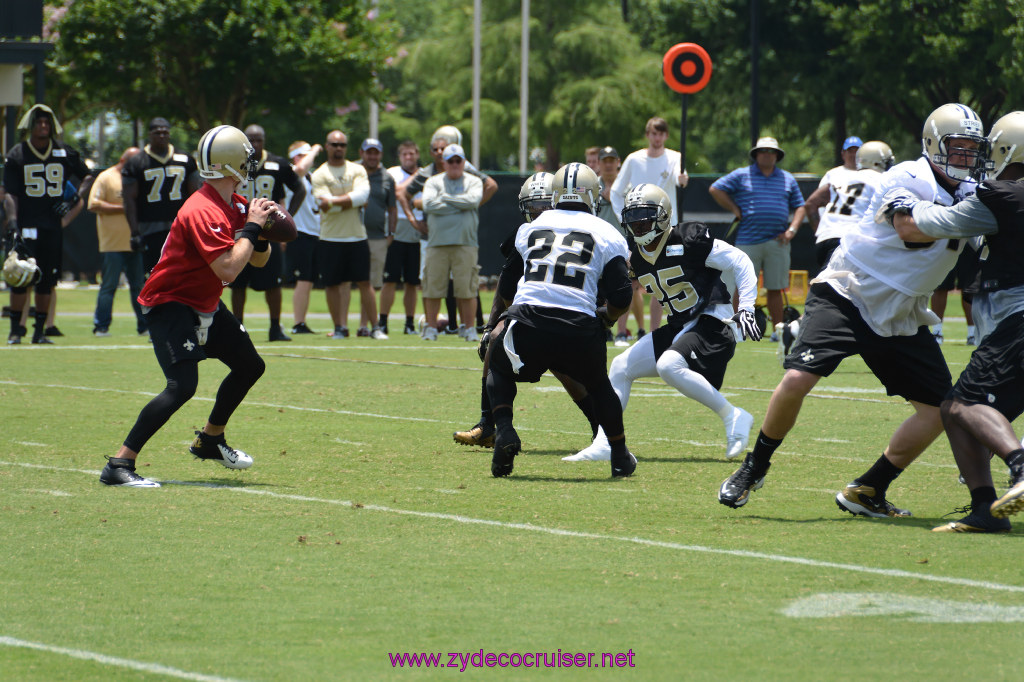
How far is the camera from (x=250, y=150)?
7.89m

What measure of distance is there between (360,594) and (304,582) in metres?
0.29

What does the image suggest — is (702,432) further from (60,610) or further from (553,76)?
(553,76)

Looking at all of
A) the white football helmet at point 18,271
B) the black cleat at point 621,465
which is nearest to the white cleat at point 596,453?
the black cleat at point 621,465

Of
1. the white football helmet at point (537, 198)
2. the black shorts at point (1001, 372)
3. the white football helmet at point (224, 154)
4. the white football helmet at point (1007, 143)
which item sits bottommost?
the black shorts at point (1001, 372)

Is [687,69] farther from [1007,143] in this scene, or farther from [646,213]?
[1007,143]

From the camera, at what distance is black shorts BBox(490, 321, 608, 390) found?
8.05m

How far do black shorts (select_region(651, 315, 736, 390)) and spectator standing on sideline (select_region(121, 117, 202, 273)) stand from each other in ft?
24.2

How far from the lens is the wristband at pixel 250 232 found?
7.61 m

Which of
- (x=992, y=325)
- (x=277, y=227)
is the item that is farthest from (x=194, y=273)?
(x=992, y=325)

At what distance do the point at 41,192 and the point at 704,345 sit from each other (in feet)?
28.4

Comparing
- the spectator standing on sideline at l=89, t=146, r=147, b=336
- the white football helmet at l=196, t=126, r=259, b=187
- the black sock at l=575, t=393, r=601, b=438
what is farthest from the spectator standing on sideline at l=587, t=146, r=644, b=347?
the white football helmet at l=196, t=126, r=259, b=187

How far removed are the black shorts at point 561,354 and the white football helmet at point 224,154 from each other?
5.34 ft

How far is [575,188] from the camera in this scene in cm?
827

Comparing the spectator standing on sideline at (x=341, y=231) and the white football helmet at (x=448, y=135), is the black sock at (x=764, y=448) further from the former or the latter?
the white football helmet at (x=448, y=135)
